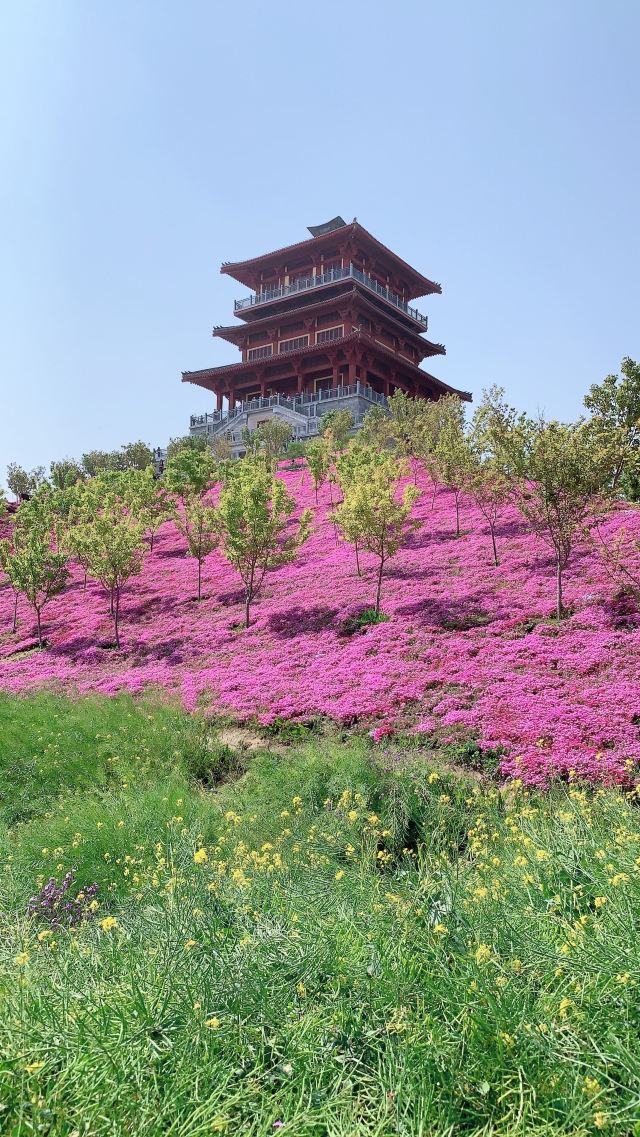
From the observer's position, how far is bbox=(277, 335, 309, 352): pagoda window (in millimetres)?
51516

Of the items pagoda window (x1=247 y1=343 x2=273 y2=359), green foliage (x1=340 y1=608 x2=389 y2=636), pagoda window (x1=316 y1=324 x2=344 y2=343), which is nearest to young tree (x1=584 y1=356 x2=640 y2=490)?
green foliage (x1=340 y1=608 x2=389 y2=636)

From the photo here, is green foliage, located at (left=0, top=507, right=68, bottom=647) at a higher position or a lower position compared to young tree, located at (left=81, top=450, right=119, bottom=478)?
lower

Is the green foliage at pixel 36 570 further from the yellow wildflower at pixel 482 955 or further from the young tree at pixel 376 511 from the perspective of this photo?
the yellow wildflower at pixel 482 955

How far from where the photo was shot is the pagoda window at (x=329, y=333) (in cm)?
4909

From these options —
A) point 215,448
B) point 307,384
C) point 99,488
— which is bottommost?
point 99,488

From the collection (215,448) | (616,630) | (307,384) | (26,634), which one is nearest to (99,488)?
(26,634)

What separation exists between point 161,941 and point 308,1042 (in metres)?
1.02

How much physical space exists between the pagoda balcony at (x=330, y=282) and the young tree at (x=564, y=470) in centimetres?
3815

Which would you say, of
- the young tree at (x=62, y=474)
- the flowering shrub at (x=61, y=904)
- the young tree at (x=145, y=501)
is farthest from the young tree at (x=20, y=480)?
the flowering shrub at (x=61, y=904)

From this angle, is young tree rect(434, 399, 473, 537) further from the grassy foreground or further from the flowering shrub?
the flowering shrub

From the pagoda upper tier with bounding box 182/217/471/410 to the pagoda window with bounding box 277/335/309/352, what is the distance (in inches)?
4.1

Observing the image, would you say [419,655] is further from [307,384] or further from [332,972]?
[307,384]

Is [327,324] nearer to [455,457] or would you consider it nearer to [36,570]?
[455,457]

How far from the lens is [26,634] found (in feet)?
72.7
